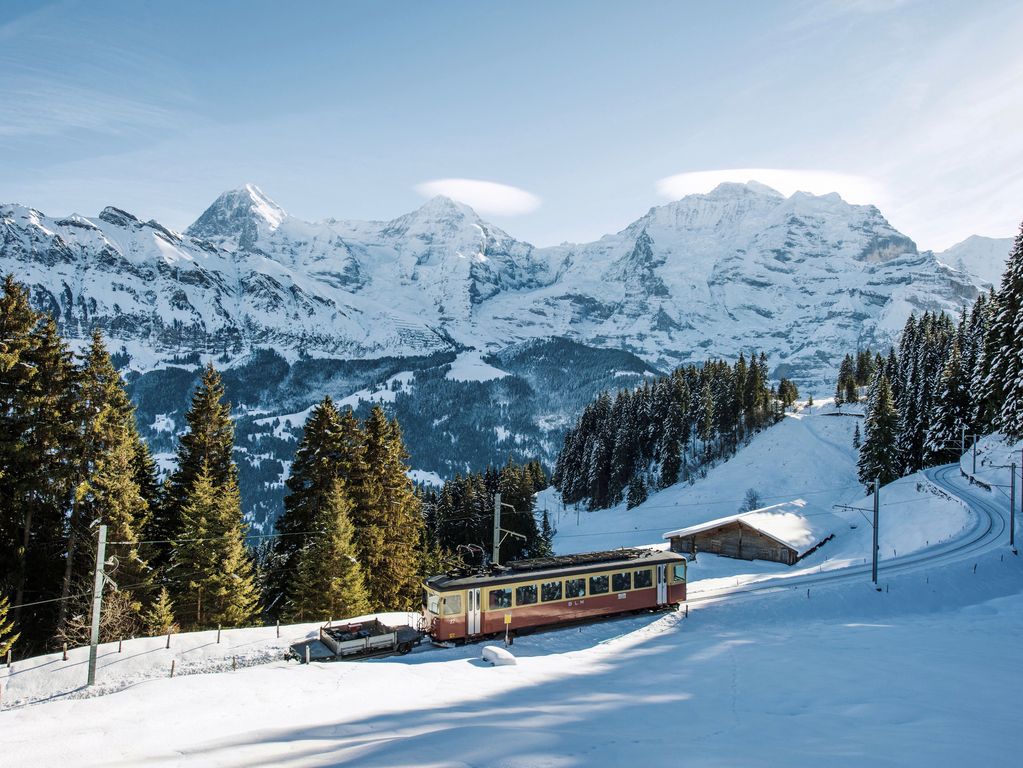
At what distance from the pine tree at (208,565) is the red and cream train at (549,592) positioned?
10.5m

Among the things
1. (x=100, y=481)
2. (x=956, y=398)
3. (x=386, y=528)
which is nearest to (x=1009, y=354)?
(x=956, y=398)

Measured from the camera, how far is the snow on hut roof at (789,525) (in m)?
57.9

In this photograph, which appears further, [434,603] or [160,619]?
[160,619]

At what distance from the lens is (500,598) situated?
28844 mm

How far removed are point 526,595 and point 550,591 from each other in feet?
4.27

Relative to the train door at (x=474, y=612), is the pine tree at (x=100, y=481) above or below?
above

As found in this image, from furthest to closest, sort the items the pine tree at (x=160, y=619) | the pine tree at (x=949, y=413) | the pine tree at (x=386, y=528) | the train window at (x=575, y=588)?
the pine tree at (x=949, y=413) < the pine tree at (x=386, y=528) < the train window at (x=575, y=588) < the pine tree at (x=160, y=619)

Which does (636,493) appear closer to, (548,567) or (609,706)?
(548,567)

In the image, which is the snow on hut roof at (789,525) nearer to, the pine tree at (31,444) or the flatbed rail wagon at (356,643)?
the flatbed rail wagon at (356,643)

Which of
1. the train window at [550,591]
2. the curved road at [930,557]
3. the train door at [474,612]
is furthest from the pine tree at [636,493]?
the train door at [474,612]

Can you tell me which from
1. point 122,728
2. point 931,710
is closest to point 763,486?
point 931,710

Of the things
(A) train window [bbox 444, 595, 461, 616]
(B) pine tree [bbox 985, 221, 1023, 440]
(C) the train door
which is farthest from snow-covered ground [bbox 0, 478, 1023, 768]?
(B) pine tree [bbox 985, 221, 1023, 440]

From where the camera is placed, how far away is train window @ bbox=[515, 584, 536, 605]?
96.1ft

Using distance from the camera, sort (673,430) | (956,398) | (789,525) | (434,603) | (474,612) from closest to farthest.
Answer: (434,603) < (474,612) < (789,525) < (956,398) < (673,430)
